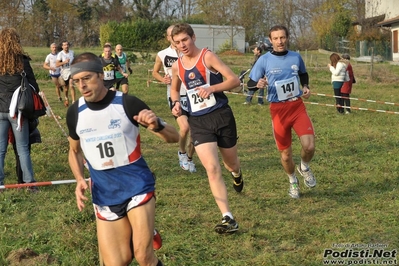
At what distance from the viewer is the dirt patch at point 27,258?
4.87m

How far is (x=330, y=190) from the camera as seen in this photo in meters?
7.53

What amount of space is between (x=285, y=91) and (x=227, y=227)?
2.13m

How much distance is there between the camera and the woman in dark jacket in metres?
6.94

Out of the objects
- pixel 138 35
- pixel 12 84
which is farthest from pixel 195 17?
pixel 12 84

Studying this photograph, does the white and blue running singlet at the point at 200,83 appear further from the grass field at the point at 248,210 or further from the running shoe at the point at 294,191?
the running shoe at the point at 294,191

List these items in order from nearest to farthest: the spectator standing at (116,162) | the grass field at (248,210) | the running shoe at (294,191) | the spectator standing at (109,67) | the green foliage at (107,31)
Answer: the spectator standing at (116,162) < the grass field at (248,210) < the running shoe at (294,191) < the spectator standing at (109,67) < the green foliage at (107,31)

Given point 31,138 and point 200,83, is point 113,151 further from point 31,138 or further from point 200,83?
point 31,138

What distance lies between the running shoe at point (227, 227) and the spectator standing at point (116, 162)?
66.7 inches

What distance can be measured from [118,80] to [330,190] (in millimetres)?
9955

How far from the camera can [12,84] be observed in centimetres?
714

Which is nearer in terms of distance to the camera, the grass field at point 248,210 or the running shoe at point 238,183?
the grass field at point 248,210

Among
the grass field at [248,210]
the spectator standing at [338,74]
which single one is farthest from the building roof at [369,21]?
the grass field at [248,210]

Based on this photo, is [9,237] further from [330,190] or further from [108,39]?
[108,39]

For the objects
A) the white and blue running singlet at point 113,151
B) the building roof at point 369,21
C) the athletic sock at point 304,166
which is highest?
the building roof at point 369,21
